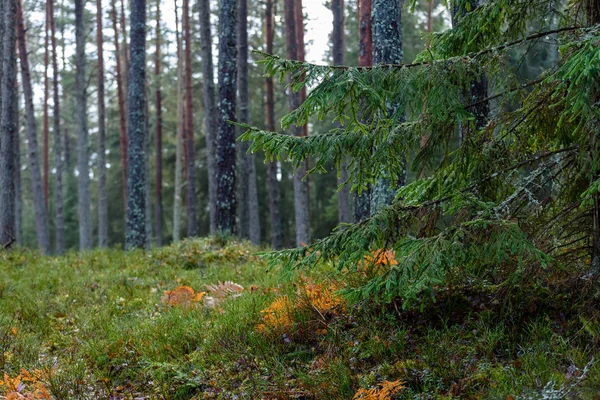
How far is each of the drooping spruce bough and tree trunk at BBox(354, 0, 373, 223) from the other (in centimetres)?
489

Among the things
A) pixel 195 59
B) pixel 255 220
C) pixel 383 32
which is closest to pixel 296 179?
pixel 255 220

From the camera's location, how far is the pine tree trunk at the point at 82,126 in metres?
22.2

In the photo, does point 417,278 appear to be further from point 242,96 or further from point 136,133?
point 242,96

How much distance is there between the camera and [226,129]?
520 inches

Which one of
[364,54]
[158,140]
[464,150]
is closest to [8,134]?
[364,54]

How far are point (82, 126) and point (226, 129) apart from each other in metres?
12.5

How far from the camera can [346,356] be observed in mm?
5016

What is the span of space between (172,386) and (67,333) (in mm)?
2441

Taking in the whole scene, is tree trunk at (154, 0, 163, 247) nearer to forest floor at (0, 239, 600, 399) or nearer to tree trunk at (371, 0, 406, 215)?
tree trunk at (371, 0, 406, 215)

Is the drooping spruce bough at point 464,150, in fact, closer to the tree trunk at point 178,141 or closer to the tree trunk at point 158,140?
the tree trunk at point 178,141

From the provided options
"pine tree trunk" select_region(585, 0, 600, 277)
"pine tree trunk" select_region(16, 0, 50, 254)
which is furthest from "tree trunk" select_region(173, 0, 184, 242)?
"pine tree trunk" select_region(585, 0, 600, 277)

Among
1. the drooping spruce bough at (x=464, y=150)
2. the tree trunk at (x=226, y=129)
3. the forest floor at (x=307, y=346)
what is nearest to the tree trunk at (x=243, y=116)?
the tree trunk at (x=226, y=129)

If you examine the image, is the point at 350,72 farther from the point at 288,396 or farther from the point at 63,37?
the point at 63,37

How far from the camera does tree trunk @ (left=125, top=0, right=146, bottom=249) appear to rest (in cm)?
1477
